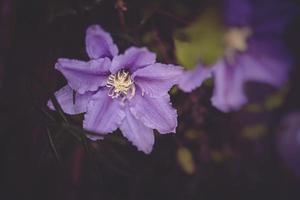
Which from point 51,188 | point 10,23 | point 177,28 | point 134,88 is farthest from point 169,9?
point 51,188

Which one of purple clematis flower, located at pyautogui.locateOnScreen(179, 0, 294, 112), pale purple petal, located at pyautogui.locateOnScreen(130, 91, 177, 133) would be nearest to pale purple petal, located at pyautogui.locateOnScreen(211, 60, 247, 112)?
purple clematis flower, located at pyautogui.locateOnScreen(179, 0, 294, 112)

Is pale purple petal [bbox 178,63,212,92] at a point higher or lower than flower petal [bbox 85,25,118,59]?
lower

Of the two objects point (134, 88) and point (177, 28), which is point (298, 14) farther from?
point (134, 88)

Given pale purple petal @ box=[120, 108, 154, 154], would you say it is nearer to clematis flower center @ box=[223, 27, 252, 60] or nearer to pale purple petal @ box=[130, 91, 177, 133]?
pale purple petal @ box=[130, 91, 177, 133]

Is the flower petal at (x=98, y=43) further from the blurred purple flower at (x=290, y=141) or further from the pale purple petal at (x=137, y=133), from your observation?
the blurred purple flower at (x=290, y=141)

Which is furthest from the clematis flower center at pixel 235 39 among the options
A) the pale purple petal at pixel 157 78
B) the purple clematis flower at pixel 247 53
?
the pale purple petal at pixel 157 78

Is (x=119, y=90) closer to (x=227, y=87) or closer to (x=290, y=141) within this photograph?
(x=227, y=87)
